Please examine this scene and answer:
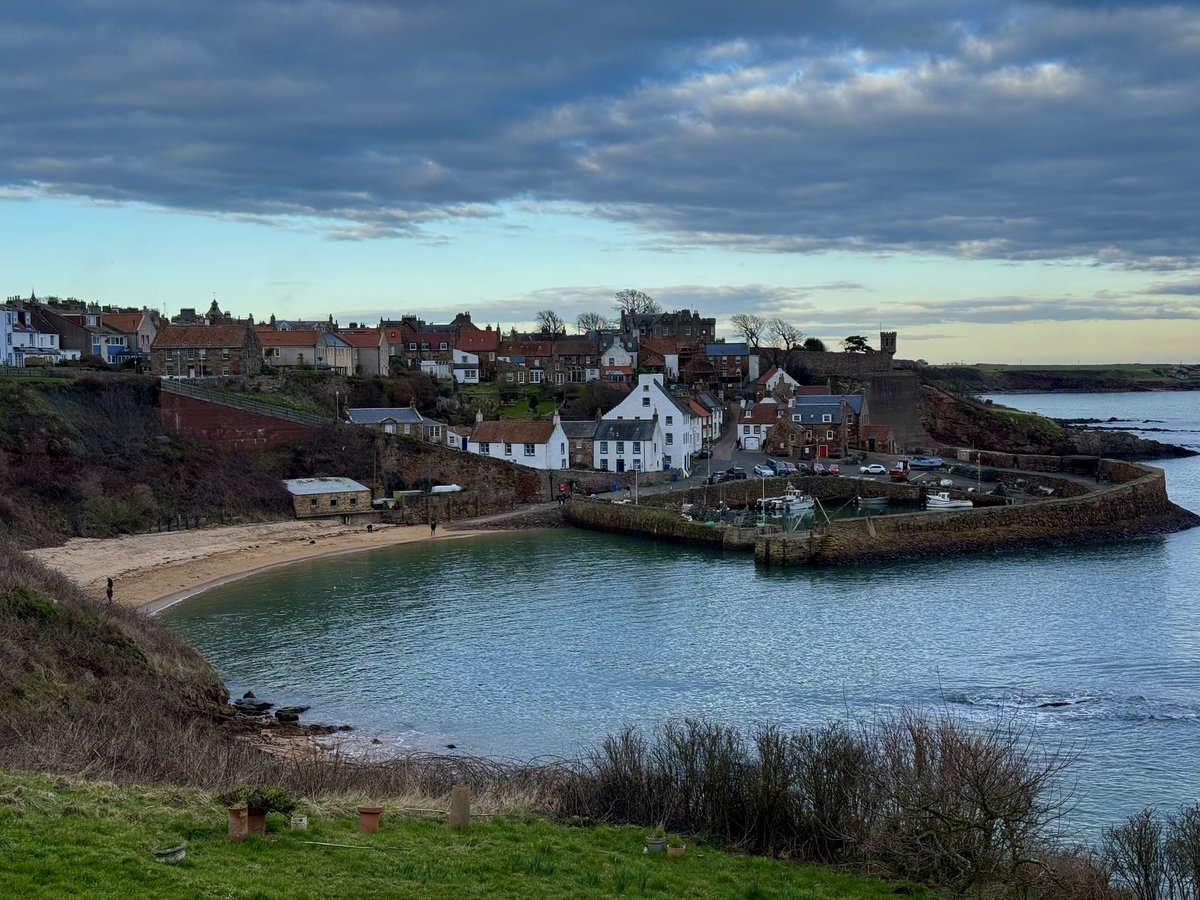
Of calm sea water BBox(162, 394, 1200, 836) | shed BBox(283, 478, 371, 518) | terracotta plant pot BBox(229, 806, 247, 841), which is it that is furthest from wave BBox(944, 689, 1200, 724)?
shed BBox(283, 478, 371, 518)

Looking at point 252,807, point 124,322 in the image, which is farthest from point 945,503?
point 124,322

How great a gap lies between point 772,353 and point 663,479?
43749mm

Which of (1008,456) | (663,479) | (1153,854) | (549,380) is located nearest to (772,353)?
(549,380)

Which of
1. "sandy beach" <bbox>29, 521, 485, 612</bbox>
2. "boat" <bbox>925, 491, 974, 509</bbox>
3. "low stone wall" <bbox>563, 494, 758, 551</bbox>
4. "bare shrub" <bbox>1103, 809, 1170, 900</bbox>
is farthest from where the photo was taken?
"boat" <bbox>925, 491, 974, 509</bbox>

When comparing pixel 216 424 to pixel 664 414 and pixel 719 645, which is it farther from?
pixel 719 645

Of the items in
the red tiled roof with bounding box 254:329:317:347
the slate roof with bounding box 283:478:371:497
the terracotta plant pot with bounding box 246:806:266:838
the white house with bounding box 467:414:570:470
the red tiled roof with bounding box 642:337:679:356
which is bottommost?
the terracotta plant pot with bounding box 246:806:266:838

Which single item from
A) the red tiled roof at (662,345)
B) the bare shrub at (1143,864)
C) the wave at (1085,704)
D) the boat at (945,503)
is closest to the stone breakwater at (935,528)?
the boat at (945,503)

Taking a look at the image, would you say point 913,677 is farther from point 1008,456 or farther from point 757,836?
point 1008,456

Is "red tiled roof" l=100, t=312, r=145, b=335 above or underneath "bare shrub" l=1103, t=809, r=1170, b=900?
above

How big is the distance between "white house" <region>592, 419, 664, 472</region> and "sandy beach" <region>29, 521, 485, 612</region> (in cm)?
1276

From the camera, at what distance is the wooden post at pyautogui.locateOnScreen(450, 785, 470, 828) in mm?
14406

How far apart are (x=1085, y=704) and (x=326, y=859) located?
19123mm

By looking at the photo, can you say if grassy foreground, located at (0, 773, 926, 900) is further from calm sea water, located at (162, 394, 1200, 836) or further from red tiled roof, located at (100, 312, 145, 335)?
red tiled roof, located at (100, 312, 145, 335)

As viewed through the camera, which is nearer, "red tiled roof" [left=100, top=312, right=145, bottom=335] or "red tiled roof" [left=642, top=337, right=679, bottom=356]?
"red tiled roof" [left=100, top=312, right=145, bottom=335]
